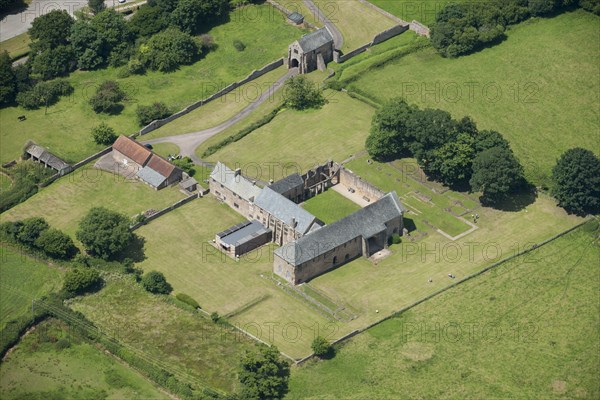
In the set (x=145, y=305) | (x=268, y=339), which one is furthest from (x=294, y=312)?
(x=145, y=305)

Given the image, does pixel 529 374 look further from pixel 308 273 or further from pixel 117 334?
pixel 117 334

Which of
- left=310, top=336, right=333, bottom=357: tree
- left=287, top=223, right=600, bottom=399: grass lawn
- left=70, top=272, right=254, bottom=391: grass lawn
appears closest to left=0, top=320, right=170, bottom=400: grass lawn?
left=70, top=272, right=254, bottom=391: grass lawn

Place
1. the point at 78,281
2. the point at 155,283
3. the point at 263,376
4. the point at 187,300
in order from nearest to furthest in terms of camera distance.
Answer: the point at 263,376 < the point at 187,300 < the point at 78,281 < the point at 155,283

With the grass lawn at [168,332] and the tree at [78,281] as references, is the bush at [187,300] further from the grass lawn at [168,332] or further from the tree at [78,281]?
the tree at [78,281]

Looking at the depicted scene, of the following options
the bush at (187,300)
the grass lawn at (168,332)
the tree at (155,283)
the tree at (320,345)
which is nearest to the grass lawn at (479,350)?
the tree at (320,345)

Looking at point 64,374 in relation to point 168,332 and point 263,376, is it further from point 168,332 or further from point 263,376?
point 263,376

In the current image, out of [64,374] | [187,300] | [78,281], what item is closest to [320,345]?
[187,300]
